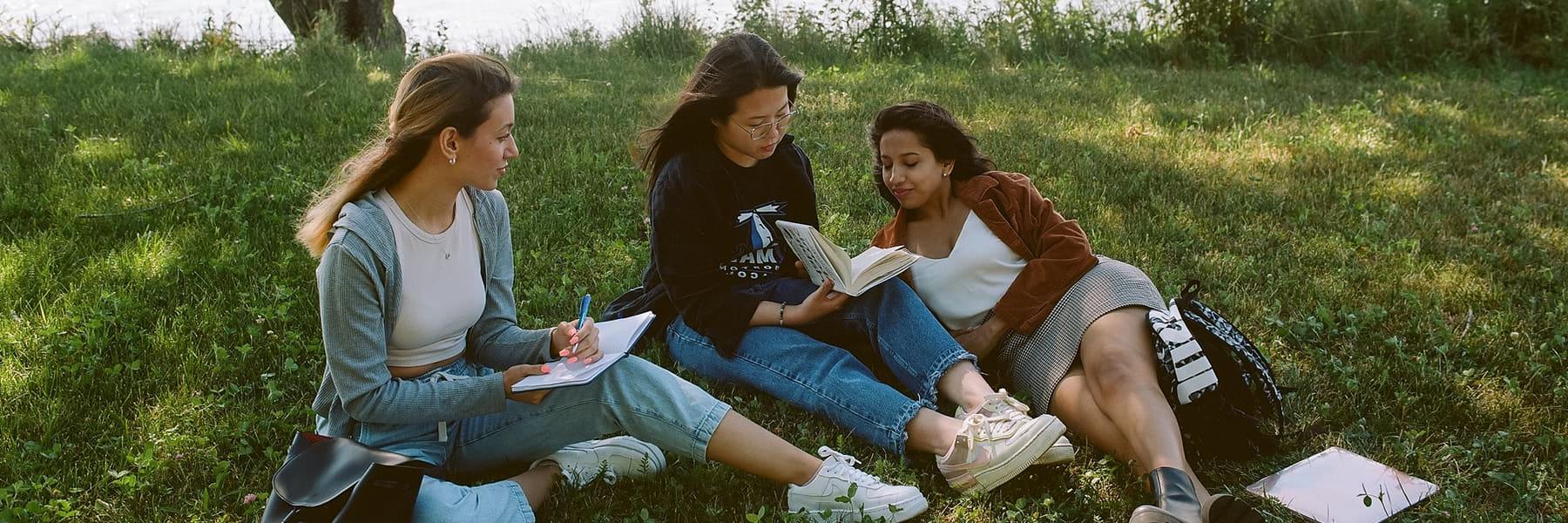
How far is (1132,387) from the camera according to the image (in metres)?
3.20

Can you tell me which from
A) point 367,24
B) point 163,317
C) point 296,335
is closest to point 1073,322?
point 296,335

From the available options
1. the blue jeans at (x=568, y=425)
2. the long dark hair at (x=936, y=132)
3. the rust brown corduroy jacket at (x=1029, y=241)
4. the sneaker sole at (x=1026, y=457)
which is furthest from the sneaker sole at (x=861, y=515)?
the long dark hair at (x=936, y=132)

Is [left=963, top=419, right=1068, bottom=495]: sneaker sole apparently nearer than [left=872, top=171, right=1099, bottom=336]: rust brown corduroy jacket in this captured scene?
Yes

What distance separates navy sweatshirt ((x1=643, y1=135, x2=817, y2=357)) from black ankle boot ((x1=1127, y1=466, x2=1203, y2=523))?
1.40 meters

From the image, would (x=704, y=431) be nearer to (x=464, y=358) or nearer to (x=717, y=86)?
(x=464, y=358)

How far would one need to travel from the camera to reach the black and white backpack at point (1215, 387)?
322cm

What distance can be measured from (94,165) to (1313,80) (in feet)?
26.4

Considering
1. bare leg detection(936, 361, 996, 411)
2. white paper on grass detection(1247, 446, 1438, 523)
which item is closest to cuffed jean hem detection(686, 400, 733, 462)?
bare leg detection(936, 361, 996, 411)

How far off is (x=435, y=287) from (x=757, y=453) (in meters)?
0.95

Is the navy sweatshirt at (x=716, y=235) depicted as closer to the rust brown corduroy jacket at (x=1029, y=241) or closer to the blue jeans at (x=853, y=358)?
the blue jeans at (x=853, y=358)

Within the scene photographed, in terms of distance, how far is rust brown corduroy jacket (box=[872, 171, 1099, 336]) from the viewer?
142 inches

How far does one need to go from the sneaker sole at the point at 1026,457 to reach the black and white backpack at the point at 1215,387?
1.47 ft

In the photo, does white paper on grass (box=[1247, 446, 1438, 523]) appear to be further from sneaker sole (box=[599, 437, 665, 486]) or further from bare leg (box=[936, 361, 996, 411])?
sneaker sole (box=[599, 437, 665, 486])

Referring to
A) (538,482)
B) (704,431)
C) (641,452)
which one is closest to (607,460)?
(641,452)
